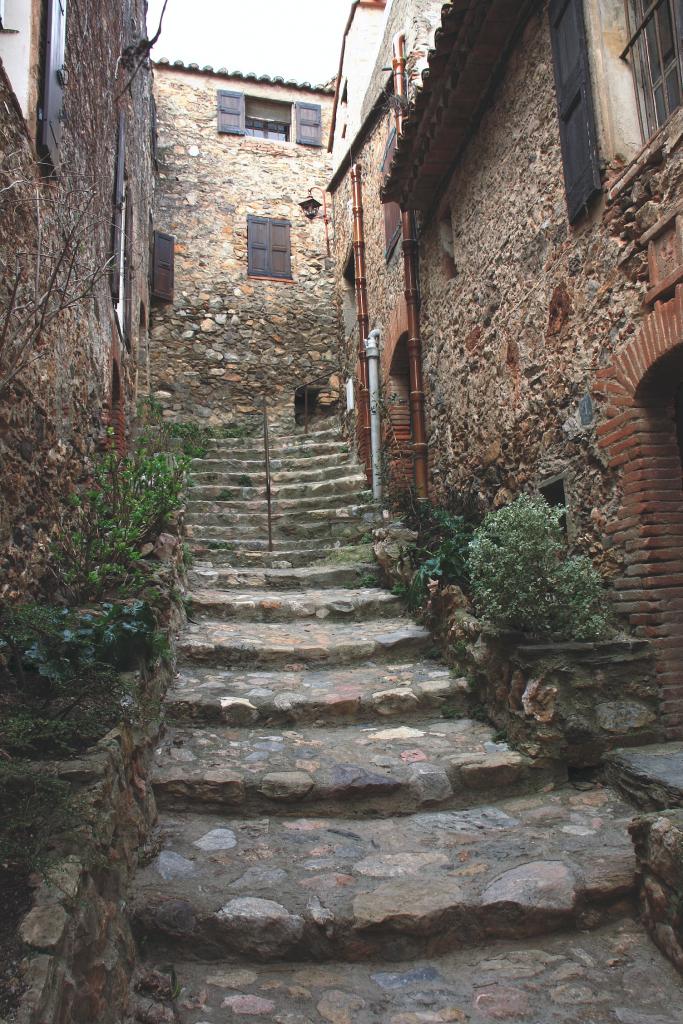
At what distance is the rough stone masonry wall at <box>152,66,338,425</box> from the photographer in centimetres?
1239

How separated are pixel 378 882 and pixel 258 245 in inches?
484

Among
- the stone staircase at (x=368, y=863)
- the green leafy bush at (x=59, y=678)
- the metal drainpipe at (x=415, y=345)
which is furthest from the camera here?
the metal drainpipe at (x=415, y=345)

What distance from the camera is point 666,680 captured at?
3.52 m

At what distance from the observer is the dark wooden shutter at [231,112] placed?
13.7 m

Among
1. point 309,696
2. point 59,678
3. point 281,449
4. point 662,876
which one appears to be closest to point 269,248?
point 281,449

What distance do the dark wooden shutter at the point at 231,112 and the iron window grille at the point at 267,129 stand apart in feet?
1.19

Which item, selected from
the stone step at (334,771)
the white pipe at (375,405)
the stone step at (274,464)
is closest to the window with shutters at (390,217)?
the white pipe at (375,405)

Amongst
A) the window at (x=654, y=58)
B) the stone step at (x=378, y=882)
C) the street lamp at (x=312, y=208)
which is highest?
the street lamp at (x=312, y=208)

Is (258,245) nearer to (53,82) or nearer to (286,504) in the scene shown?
(286,504)

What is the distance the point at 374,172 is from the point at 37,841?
9921mm

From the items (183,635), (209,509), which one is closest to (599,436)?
(183,635)

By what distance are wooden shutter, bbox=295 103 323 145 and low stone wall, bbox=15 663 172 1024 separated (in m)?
13.9

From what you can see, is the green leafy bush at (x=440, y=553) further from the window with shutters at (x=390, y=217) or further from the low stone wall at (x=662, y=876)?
the window with shutters at (x=390, y=217)

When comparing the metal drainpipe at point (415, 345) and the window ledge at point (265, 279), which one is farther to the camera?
the window ledge at point (265, 279)
